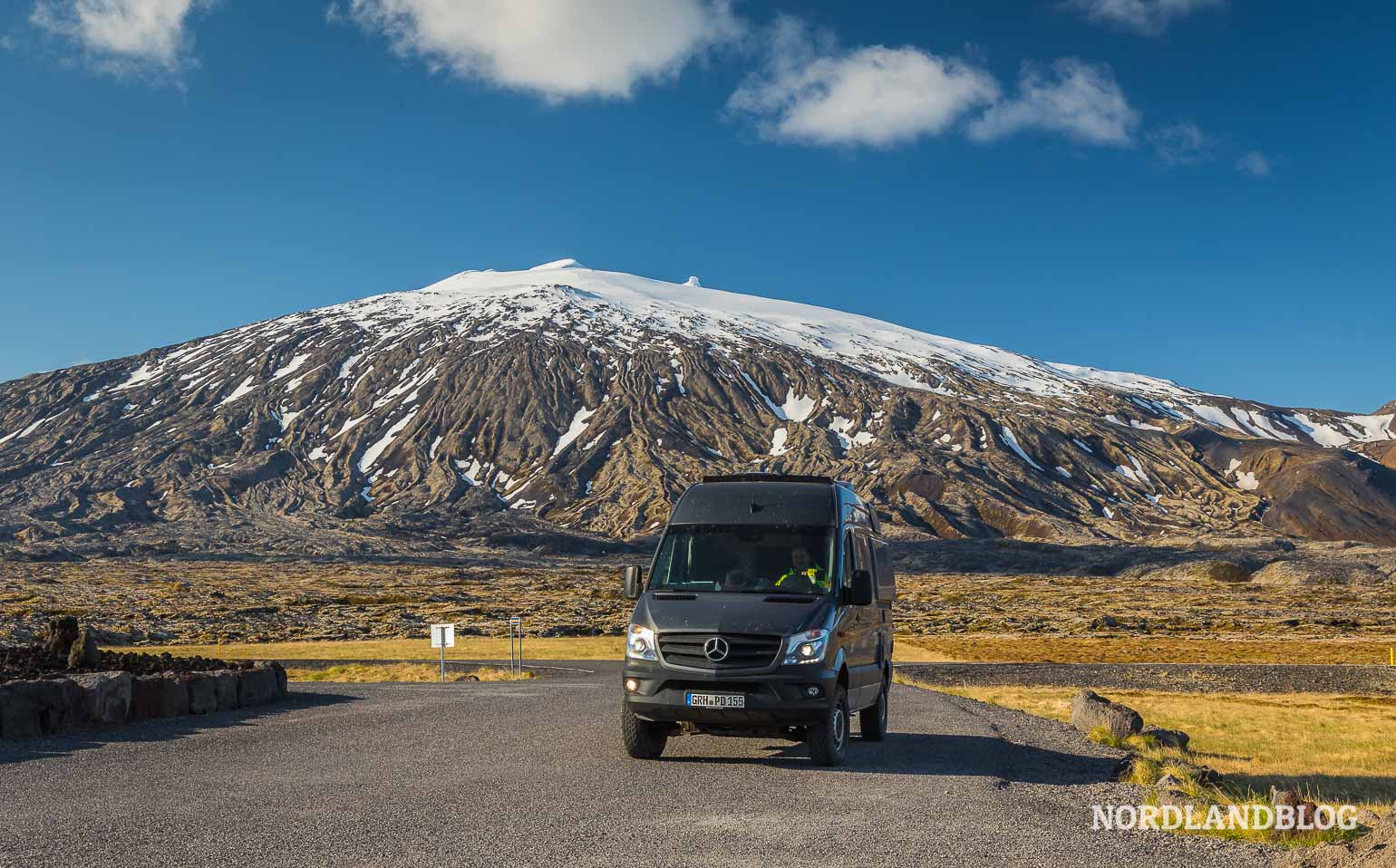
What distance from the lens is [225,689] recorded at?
19.7 m

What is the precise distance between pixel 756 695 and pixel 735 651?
51 centimetres

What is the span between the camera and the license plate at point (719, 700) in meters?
12.3

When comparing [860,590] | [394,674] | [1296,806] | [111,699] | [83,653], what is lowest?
[394,674]

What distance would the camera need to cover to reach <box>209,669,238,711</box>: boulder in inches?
768

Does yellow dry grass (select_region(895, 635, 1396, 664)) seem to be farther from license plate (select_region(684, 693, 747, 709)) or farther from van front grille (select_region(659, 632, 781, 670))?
license plate (select_region(684, 693, 747, 709))

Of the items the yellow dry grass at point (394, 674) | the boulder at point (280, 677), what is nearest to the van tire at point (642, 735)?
the boulder at point (280, 677)

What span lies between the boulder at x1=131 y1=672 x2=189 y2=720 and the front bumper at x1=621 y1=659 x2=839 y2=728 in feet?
30.8

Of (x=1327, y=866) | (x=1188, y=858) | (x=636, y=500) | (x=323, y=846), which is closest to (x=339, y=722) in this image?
(x=323, y=846)

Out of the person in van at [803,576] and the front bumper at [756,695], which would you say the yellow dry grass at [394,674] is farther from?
the front bumper at [756,695]

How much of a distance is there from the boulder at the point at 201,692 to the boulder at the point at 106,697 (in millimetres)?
1343

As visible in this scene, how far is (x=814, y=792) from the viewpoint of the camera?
11539 mm

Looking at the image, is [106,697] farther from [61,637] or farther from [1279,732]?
[1279,732]

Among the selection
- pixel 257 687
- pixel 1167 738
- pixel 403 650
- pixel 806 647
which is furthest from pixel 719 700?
pixel 403 650

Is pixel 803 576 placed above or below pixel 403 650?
above
